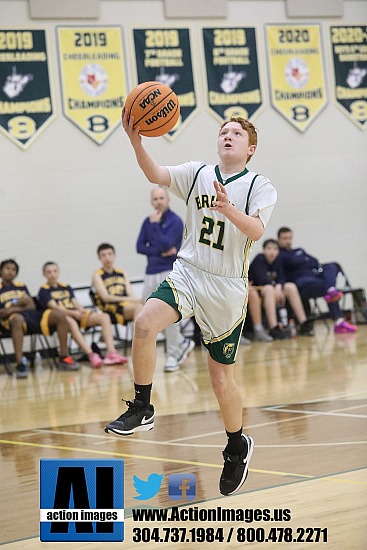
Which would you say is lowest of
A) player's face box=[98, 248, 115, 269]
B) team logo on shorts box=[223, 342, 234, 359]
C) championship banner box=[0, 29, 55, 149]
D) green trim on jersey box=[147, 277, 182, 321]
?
team logo on shorts box=[223, 342, 234, 359]

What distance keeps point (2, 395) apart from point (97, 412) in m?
1.86

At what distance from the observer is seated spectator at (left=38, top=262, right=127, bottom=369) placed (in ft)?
A: 38.0

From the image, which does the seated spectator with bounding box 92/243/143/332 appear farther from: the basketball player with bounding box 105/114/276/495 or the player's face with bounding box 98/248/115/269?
the basketball player with bounding box 105/114/276/495

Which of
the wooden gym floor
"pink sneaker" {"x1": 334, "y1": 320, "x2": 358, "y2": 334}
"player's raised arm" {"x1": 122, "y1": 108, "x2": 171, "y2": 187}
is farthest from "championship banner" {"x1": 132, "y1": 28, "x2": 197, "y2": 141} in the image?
"player's raised arm" {"x1": 122, "y1": 108, "x2": 171, "y2": 187}

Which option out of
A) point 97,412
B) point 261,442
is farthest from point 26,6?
point 261,442

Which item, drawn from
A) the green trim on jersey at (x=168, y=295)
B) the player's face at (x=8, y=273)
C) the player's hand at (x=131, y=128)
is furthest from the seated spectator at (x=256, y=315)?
the player's hand at (x=131, y=128)

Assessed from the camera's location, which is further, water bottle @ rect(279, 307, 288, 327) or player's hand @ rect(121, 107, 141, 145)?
water bottle @ rect(279, 307, 288, 327)

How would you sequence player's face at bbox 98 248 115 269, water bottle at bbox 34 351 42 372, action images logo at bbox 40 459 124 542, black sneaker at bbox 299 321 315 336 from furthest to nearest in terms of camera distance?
black sneaker at bbox 299 321 315 336 → player's face at bbox 98 248 115 269 → water bottle at bbox 34 351 42 372 → action images logo at bbox 40 459 124 542

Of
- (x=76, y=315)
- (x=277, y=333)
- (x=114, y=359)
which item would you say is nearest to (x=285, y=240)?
(x=277, y=333)

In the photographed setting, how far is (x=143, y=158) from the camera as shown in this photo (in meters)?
4.87

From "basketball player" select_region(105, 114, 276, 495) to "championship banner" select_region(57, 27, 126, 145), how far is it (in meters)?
8.64

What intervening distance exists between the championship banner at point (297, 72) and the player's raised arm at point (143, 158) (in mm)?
10123

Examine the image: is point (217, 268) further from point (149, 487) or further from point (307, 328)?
point (307, 328)

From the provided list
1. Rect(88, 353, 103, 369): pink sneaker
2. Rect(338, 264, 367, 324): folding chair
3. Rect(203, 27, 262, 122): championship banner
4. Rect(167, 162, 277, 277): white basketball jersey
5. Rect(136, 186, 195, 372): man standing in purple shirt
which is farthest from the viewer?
Rect(203, 27, 262, 122): championship banner
